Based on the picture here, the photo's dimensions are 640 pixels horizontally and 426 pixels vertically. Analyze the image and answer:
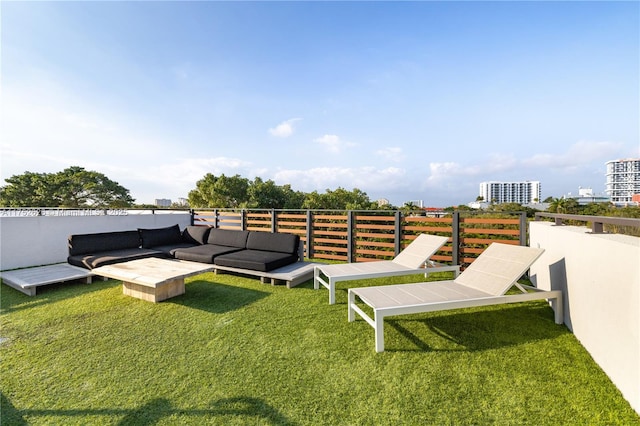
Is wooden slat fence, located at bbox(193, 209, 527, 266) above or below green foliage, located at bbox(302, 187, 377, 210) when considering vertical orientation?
below

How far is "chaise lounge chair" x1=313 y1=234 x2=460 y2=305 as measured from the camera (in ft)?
12.0

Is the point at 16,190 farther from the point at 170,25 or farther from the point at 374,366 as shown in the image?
the point at 374,366

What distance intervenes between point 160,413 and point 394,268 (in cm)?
322

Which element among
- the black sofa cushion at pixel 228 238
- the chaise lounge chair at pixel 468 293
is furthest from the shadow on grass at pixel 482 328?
the black sofa cushion at pixel 228 238

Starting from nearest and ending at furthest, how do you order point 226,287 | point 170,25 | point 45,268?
point 226,287 < point 45,268 < point 170,25

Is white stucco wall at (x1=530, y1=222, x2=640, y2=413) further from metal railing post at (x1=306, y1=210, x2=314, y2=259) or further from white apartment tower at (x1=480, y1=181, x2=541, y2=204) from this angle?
white apartment tower at (x1=480, y1=181, x2=541, y2=204)

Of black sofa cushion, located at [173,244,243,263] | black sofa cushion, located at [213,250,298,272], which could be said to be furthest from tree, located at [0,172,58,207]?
black sofa cushion, located at [213,250,298,272]

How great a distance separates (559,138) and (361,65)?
5.72m

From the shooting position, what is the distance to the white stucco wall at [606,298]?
1.76 m

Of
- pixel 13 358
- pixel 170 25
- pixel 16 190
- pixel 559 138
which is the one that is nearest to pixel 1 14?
pixel 170 25

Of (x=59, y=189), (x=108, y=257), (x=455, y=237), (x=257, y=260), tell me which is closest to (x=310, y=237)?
(x=257, y=260)

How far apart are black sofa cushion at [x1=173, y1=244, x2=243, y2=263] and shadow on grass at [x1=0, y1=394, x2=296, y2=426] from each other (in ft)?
11.0

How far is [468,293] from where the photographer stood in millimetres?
2879

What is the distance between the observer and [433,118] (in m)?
8.31
